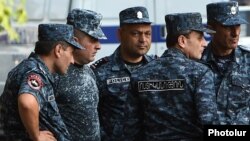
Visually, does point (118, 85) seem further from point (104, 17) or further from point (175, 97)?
point (104, 17)

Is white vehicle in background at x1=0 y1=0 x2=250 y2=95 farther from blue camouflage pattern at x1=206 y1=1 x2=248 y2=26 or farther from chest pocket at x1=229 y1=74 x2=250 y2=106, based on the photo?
chest pocket at x1=229 y1=74 x2=250 y2=106

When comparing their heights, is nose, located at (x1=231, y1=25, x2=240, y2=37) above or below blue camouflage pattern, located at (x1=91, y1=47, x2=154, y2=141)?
above

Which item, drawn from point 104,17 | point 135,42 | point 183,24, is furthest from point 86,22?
point 104,17

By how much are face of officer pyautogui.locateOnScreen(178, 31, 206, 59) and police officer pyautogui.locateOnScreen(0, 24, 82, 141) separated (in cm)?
67

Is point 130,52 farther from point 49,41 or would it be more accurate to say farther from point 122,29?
point 49,41

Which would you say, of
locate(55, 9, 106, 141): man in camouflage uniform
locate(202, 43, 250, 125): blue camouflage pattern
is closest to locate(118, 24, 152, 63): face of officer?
locate(55, 9, 106, 141): man in camouflage uniform

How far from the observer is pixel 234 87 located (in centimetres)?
522

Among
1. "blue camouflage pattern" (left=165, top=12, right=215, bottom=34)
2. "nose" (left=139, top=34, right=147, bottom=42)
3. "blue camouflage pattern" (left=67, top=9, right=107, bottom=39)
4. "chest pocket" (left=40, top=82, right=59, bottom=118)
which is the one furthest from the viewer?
"nose" (left=139, top=34, right=147, bottom=42)

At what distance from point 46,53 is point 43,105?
0.33 meters

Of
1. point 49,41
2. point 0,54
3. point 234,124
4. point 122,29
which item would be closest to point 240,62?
point 234,124

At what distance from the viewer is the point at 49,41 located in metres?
4.73

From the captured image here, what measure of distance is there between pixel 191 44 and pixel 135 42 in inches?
40.9

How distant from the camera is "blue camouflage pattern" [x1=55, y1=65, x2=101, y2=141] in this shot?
503 cm

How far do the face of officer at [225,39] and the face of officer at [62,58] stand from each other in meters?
1.24
